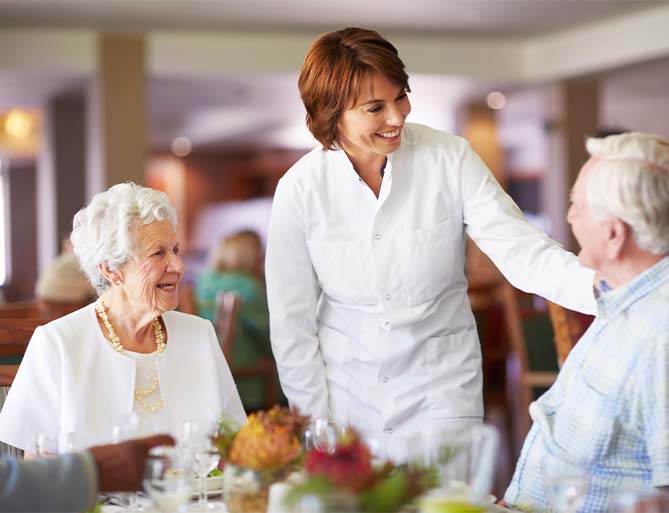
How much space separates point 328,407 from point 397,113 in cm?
75

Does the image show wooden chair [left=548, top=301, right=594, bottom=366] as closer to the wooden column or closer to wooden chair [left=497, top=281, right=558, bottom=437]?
wooden chair [left=497, top=281, right=558, bottom=437]

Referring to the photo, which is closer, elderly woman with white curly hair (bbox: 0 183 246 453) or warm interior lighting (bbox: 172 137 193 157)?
elderly woman with white curly hair (bbox: 0 183 246 453)

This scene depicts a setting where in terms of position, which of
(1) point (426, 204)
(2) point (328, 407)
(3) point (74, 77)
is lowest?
(2) point (328, 407)

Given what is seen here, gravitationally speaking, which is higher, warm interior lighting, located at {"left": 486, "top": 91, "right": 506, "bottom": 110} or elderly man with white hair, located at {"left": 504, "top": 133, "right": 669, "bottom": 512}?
warm interior lighting, located at {"left": 486, "top": 91, "right": 506, "bottom": 110}

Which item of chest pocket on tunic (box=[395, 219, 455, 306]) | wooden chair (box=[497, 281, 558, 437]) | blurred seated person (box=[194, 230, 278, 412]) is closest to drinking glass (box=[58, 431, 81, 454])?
chest pocket on tunic (box=[395, 219, 455, 306])

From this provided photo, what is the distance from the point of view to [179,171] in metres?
16.5

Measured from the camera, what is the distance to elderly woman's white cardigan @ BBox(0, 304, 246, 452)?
213 centimetres

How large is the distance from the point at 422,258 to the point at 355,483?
1196 millimetres

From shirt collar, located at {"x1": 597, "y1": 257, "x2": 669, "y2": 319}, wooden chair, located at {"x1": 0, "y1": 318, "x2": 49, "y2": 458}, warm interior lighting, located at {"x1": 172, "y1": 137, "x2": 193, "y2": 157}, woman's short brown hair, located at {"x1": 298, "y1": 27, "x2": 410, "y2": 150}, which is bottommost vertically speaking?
wooden chair, located at {"x1": 0, "y1": 318, "x2": 49, "y2": 458}

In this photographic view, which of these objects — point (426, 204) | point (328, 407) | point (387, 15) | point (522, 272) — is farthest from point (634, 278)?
point (387, 15)

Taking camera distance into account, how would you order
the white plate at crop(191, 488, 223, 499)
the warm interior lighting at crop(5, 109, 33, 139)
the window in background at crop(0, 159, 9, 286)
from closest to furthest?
the white plate at crop(191, 488, 223, 499) < the warm interior lighting at crop(5, 109, 33, 139) < the window in background at crop(0, 159, 9, 286)

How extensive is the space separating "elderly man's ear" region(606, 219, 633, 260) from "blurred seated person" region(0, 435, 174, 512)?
0.80 m

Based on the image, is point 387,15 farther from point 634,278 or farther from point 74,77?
point 634,278

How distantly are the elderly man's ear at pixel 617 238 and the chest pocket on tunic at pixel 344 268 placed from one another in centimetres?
82
